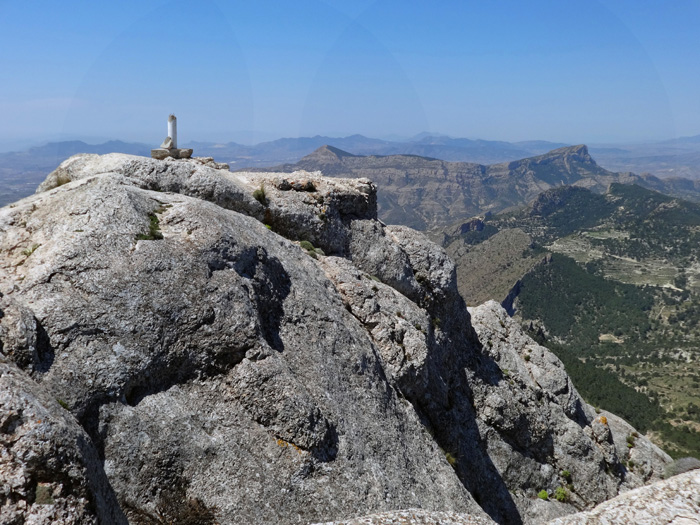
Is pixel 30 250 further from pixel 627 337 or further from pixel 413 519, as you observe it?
pixel 627 337

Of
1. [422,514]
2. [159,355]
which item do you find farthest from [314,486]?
[159,355]

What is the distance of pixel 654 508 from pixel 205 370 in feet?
42.3

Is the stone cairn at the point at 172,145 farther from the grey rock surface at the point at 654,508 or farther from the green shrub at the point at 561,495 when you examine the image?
the green shrub at the point at 561,495

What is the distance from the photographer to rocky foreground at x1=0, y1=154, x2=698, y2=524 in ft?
34.2

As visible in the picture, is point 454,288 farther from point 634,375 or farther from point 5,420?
point 634,375

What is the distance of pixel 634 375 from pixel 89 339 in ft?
457

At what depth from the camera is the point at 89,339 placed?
11.5 m

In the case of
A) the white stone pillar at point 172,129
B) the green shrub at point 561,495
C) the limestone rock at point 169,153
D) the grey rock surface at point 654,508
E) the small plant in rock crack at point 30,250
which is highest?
the white stone pillar at point 172,129

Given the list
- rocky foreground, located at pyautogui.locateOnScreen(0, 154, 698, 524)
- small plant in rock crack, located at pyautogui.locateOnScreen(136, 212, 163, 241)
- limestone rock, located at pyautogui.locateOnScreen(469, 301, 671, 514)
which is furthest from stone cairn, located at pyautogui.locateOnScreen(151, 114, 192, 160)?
limestone rock, located at pyautogui.locateOnScreen(469, 301, 671, 514)

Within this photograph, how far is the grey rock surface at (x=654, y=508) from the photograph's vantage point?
11812 mm

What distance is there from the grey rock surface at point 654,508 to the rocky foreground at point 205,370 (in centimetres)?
69

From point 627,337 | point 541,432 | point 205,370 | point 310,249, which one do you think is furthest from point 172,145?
point 627,337

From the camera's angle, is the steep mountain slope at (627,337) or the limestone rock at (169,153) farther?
the steep mountain slope at (627,337)

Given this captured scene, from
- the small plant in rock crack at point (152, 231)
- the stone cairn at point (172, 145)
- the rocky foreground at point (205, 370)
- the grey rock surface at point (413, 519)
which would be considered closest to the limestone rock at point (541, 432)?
the rocky foreground at point (205, 370)
